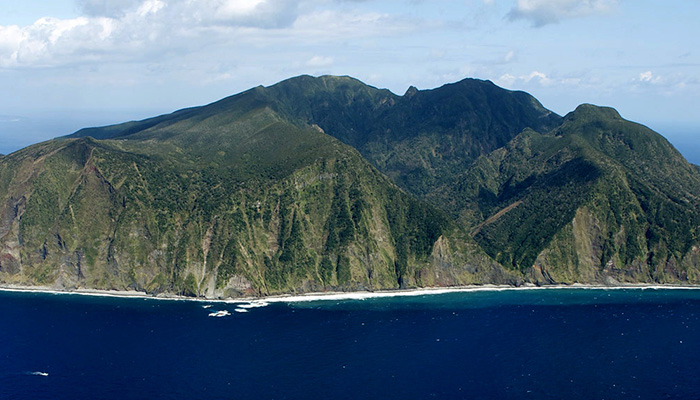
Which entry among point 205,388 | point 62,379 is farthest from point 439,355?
point 62,379

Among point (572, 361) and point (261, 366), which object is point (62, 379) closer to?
point (261, 366)

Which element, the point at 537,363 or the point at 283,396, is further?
the point at 537,363

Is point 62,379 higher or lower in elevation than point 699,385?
higher

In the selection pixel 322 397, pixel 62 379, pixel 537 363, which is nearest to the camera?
pixel 322 397

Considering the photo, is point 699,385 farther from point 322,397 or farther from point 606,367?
point 322,397

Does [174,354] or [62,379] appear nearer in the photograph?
[62,379]

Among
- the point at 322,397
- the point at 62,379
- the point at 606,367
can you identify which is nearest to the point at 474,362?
the point at 606,367

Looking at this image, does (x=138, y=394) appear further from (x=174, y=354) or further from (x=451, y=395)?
(x=451, y=395)

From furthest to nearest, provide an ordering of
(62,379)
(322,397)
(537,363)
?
(537,363)
(62,379)
(322,397)
